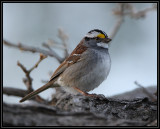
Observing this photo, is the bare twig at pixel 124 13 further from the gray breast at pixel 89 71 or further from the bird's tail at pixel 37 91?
the bird's tail at pixel 37 91

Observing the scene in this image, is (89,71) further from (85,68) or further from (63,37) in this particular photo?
(63,37)

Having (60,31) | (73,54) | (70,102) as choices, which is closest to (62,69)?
(73,54)

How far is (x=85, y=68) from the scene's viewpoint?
5059 millimetres

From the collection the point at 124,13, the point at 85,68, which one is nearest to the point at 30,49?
the point at 85,68

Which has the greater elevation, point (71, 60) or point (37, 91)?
point (71, 60)

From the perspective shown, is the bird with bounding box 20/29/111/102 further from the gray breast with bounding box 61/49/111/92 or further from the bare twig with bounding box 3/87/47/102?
the bare twig with bounding box 3/87/47/102

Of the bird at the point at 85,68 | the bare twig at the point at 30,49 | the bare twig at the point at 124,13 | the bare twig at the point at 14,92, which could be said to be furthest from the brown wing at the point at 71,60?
the bare twig at the point at 124,13

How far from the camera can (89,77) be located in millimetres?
4969

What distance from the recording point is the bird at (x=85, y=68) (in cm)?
498

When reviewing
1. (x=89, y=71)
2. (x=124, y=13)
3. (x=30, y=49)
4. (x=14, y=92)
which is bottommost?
(x=14, y=92)

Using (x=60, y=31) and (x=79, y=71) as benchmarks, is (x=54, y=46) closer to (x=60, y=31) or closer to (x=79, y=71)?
(x=60, y=31)

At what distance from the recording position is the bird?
16.3 feet

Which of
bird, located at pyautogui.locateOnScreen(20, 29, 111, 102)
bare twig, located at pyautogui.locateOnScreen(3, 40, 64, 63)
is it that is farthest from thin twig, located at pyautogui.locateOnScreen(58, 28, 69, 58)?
bird, located at pyautogui.locateOnScreen(20, 29, 111, 102)

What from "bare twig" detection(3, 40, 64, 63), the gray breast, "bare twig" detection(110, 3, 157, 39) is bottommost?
the gray breast
